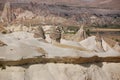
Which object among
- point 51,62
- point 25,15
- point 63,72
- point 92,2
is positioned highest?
point 51,62

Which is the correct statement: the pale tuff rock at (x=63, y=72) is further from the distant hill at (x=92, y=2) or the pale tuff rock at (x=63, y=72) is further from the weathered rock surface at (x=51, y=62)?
the distant hill at (x=92, y=2)

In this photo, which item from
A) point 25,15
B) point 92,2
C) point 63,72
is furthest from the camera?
point 92,2

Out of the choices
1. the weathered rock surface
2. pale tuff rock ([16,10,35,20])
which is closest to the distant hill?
pale tuff rock ([16,10,35,20])

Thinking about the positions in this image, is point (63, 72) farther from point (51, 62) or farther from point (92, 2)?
point (92, 2)

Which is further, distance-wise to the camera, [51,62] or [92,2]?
[92,2]

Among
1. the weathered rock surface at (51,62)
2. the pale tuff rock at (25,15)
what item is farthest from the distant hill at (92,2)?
the weathered rock surface at (51,62)

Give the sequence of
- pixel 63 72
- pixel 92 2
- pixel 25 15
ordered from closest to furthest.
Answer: pixel 63 72, pixel 25 15, pixel 92 2

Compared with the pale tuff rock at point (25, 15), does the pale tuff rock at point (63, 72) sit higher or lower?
higher

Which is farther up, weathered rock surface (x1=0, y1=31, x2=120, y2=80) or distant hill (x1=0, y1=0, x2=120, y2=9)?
weathered rock surface (x1=0, y1=31, x2=120, y2=80)

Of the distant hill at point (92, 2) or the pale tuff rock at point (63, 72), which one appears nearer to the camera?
the pale tuff rock at point (63, 72)

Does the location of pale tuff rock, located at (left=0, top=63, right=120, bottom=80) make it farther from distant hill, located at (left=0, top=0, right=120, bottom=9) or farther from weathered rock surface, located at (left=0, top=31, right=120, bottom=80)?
distant hill, located at (left=0, top=0, right=120, bottom=9)

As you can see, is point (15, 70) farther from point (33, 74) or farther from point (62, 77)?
point (62, 77)

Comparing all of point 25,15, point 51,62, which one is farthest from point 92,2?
point 51,62
